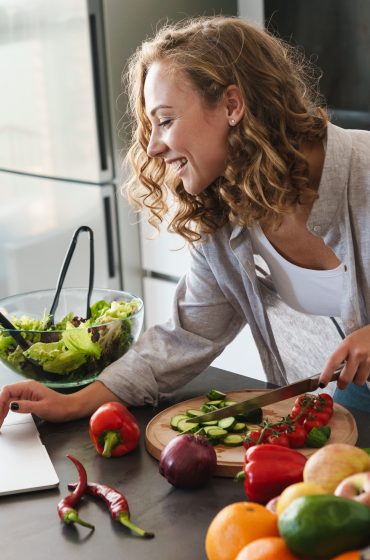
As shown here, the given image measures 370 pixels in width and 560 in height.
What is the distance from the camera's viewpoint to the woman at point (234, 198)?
1.60m

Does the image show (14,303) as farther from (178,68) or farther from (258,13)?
(258,13)

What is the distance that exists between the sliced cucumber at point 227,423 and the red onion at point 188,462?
0.39ft

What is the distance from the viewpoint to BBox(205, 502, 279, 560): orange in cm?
95

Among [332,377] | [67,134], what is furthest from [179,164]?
[67,134]

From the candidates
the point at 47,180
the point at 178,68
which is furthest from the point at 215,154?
the point at 47,180

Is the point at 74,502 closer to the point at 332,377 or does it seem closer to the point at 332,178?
the point at 332,377

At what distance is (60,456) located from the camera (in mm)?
1407

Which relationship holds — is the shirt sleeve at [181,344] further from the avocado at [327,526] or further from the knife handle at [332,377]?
the avocado at [327,526]

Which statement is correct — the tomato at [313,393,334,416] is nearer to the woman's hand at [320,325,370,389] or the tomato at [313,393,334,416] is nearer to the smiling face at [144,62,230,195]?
the woman's hand at [320,325,370,389]

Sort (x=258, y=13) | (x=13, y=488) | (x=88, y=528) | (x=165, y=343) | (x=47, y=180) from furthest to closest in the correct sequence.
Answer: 1. (x=47, y=180)
2. (x=258, y=13)
3. (x=165, y=343)
4. (x=13, y=488)
5. (x=88, y=528)

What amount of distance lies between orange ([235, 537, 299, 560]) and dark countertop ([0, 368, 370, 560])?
0.67ft

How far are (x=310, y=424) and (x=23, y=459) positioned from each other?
46cm

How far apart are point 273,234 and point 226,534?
0.93 m

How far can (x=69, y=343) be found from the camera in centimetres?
160
